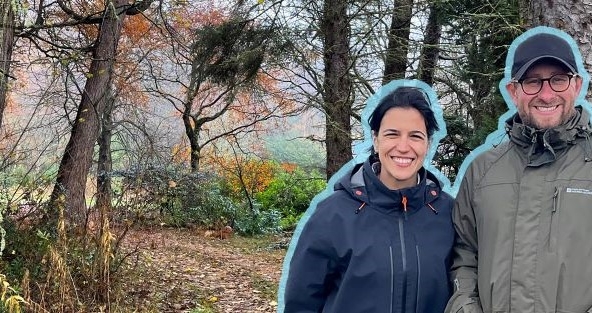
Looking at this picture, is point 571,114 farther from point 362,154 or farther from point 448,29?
point 448,29

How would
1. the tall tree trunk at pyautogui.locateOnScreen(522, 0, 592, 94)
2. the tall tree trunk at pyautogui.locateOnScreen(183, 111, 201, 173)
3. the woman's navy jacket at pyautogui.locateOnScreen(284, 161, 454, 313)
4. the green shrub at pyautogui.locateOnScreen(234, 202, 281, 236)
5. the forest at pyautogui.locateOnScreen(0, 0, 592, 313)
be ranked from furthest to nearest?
1. the tall tree trunk at pyautogui.locateOnScreen(183, 111, 201, 173)
2. the green shrub at pyautogui.locateOnScreen(234, 202, 281, 236)
3. the forest at pyautogui.locateOnScreen(0, 0, 592, 313)
4. the tall tree trunk at pyautogui.locateOnScreen(522, 0, 592, 94)
5. the woman's navy jacket at pyautogui.locateOnScreen(284, 161, 454, 313)

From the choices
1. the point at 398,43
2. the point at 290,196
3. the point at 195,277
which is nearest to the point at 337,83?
the point at 398,43

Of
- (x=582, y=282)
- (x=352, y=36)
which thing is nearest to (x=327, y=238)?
(x=582, y=282)

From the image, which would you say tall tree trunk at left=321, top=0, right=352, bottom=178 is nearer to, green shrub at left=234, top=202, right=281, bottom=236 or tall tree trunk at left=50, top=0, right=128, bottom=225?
tall tree trunk at left=50, top=0, right=128, bottom=225

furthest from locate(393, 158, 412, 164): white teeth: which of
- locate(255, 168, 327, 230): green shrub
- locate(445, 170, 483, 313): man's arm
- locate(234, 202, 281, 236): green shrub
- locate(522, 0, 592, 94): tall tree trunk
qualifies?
locate(255, 168, 327, 230): green shrub

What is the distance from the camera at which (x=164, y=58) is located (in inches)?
660

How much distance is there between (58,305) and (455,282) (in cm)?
356

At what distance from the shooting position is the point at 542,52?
5.88 feet

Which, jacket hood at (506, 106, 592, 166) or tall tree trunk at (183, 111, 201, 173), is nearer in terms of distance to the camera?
jacket hood at (506, 106, 592, 166)

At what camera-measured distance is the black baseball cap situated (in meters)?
1.78

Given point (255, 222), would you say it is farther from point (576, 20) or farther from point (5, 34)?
point (576, 20)

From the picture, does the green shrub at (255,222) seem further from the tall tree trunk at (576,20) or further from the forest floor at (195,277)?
the tall tree trunk at (576,20)

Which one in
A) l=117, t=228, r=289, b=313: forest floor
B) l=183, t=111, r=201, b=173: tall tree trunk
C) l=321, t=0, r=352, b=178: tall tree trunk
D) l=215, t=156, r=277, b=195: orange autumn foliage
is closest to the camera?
l=117, t=228, r=289, b=313: forest floor

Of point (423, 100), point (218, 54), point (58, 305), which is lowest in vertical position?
point (58, 305)
